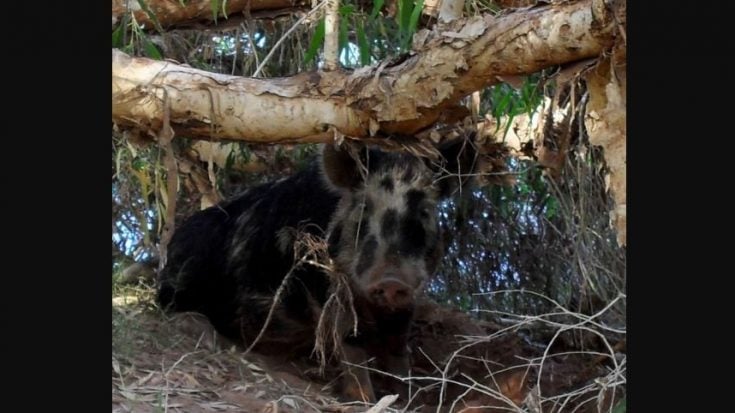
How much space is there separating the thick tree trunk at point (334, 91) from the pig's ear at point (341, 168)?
2.11 feet

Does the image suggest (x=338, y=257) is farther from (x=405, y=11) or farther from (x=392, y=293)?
(x=405, y=11)

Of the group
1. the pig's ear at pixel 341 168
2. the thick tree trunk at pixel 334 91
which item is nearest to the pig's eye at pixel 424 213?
the pig's ear at pixel 341 168

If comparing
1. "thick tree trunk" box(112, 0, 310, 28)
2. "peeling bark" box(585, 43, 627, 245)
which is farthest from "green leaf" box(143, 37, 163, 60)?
"peeling bark" box(585, 43, 627, 245)

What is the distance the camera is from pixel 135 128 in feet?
15.8

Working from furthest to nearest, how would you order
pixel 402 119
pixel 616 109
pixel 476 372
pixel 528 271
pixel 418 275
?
1. pixel 528 271
2. pixel 476 372
3. pixel 418 275
4. pixel 402 119
5. pixel 616 109

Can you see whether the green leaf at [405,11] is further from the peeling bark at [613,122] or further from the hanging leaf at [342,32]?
the peeling bark at [613,122]

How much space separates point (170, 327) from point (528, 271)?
2559 mm

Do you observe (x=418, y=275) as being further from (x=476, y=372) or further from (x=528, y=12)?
(x=528, y=12)

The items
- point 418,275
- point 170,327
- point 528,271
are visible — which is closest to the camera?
point 418,275

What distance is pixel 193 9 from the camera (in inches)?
248

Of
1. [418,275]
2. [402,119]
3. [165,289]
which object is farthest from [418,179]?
[165,289]

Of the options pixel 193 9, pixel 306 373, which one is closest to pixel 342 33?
pixel 193 9

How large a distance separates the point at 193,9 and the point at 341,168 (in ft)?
4.88

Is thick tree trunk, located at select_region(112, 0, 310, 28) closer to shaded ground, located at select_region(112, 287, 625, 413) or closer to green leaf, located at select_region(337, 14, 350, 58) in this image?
green leaf, located at select_region(337, 14, 350, 58)
